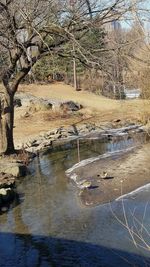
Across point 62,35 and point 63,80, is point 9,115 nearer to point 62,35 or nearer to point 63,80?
point 62,35

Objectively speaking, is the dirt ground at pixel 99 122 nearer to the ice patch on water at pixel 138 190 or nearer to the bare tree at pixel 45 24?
the ice patch on water at pixel 138 190

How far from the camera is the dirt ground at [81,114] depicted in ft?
85.5

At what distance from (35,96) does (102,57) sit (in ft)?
65.2

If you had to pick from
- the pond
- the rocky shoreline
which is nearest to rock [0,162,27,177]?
the rocky shoreline

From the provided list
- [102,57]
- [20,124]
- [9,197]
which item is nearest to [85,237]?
[9,197]

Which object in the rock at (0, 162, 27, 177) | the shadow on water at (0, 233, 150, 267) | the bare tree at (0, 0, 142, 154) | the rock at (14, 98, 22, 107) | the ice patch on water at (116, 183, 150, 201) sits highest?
the bare tree at (0, 0, 142, 154)

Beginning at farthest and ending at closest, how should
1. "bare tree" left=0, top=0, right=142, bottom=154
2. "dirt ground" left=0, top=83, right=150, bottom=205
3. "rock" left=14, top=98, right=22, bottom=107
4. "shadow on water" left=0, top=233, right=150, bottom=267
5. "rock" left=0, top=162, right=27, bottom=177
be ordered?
1. "rock" left=14, top=98, right=22, bottom=107
2. "rock" left=0, top=162, right=27, bottom=177
3. "bare tree" left=0, top=0, right=142, bottom=154
4. "dirt ground" left=0, top=83, right=150, bottom=205
5. "shadow on water" left=0, top=233, right=150, bottom=267

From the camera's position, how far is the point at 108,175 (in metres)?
14.1

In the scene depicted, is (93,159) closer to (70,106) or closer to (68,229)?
(68,229)

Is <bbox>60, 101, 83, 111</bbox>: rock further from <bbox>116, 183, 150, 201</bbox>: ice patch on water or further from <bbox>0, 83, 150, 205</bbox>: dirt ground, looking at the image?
<bbox>116, 183, 150, 201</bbox>: ice patch on water

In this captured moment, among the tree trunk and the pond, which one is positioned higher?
the tree trunk

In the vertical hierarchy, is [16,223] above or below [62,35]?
below

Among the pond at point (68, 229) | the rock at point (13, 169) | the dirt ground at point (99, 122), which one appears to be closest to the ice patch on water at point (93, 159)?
the dirt ground at point (99, 122)

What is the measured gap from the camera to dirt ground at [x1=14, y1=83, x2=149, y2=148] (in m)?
26.1
